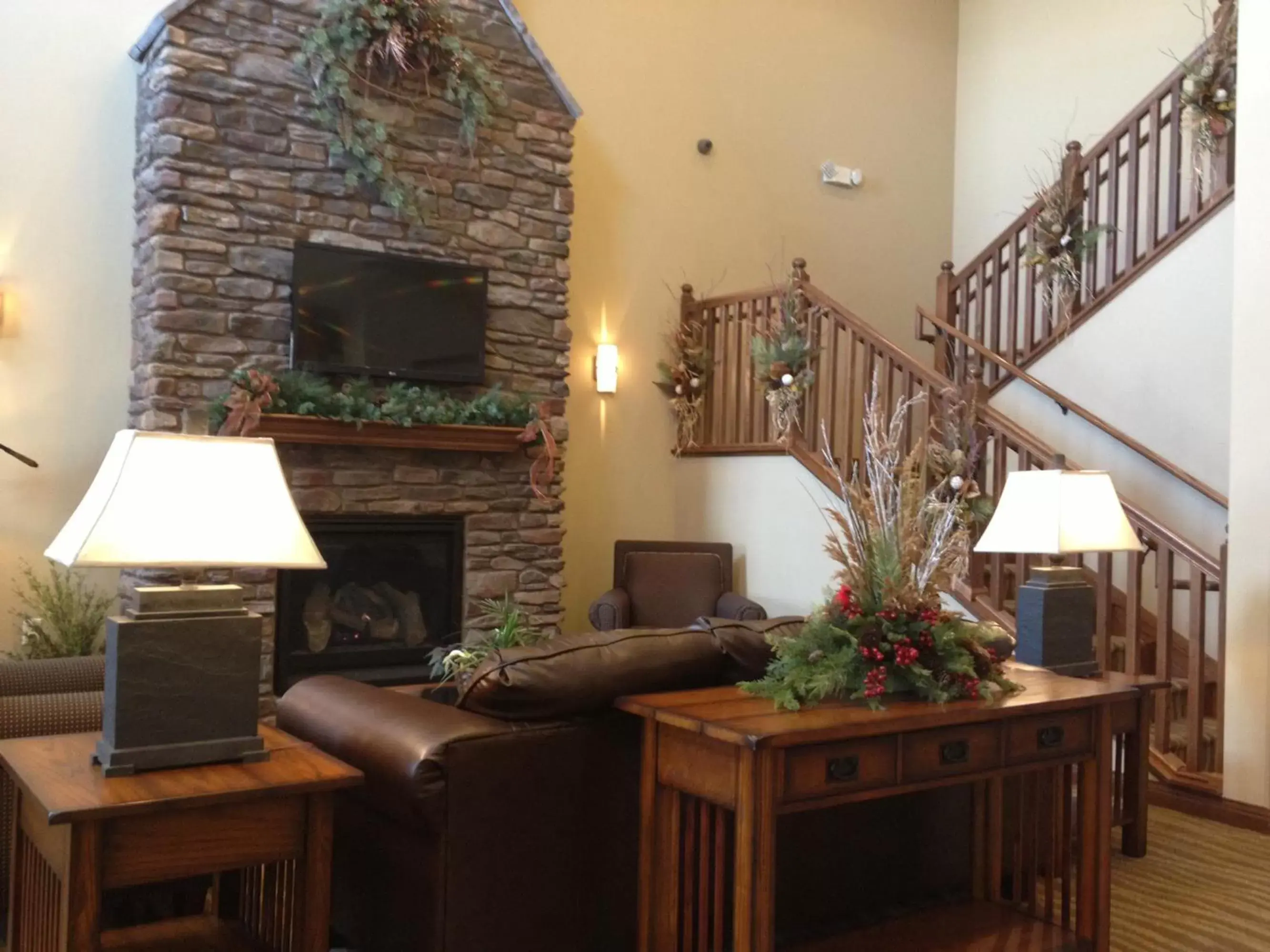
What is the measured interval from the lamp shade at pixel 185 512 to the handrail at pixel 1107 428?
15.0ft

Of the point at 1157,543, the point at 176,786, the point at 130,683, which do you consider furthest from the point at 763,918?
the point at 1157,543

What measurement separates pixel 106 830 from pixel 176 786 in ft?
0.42

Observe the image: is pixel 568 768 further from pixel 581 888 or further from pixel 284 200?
pixel 284 200

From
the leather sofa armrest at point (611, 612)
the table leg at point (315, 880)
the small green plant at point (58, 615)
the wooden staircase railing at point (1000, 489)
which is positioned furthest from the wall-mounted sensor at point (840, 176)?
the table leg at point (315, 880)

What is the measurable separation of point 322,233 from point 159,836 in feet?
13.1

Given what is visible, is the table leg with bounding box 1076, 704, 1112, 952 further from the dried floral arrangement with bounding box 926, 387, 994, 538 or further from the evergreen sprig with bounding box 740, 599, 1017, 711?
the dried floral arrangement with bounding box 926, 387, 994, 538

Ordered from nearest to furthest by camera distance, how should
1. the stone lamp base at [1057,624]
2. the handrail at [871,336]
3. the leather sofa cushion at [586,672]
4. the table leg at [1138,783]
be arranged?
the leather sofa cushion at [586,672] < the stone lamp base at [1057,624] < the table leg at [1138,783] < the handrail at [871,336]

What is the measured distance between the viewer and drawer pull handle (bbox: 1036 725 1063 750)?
2.79 m

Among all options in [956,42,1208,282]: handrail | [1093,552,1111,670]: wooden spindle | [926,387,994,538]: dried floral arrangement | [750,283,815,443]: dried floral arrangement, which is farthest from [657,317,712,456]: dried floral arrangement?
[1093,552,1111,670]: wooden spindle

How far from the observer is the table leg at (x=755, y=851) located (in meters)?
2.24

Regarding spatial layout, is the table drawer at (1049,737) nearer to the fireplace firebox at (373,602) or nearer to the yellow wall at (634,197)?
the yellow wall at (634,197)

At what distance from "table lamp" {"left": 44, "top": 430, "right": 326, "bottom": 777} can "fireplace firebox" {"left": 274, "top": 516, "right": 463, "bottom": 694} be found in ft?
10.9

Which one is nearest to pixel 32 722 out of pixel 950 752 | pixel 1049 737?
pixel 950 752

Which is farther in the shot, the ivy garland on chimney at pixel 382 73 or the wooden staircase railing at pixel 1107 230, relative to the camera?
the wooden staircase railing at pixel 1107 230
